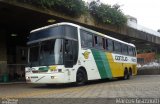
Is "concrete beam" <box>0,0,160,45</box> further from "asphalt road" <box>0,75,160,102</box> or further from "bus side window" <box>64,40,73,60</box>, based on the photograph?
"asphalt road" <box>0,75,160,102</box>

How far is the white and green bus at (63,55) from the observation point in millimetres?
15852

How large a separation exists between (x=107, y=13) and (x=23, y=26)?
6.88 meters

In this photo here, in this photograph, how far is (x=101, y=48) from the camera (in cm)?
2084

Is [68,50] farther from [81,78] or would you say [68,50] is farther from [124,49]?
[124,49]

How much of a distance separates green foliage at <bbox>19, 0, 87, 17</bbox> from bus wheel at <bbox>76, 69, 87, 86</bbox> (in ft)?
16.1

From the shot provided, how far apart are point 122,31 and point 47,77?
54.8ft

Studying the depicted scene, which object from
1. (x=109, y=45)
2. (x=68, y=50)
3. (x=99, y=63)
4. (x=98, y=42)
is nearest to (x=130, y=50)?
(x=109, y=45)

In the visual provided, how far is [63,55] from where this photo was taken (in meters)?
15.9

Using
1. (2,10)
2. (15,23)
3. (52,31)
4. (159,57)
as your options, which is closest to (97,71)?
(52,31)

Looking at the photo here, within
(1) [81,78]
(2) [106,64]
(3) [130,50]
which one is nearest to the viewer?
(1) [81,78]

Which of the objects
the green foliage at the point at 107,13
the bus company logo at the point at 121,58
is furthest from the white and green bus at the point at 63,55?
the green foliage at the point at 107,13

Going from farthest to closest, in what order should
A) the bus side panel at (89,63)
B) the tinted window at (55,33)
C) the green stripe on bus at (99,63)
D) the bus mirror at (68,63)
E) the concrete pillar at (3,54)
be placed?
1. the concrete pillar at (3,54)
2. the green stripe on bus at (99,63)
3. the bus side panel at (89,63)
4. the tinted window at (55,33)
5. the bus mirror at (68,63)

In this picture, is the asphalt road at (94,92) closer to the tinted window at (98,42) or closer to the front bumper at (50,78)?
the front bumper at (50,78)

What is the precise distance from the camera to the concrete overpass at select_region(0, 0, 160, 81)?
1981 cm
